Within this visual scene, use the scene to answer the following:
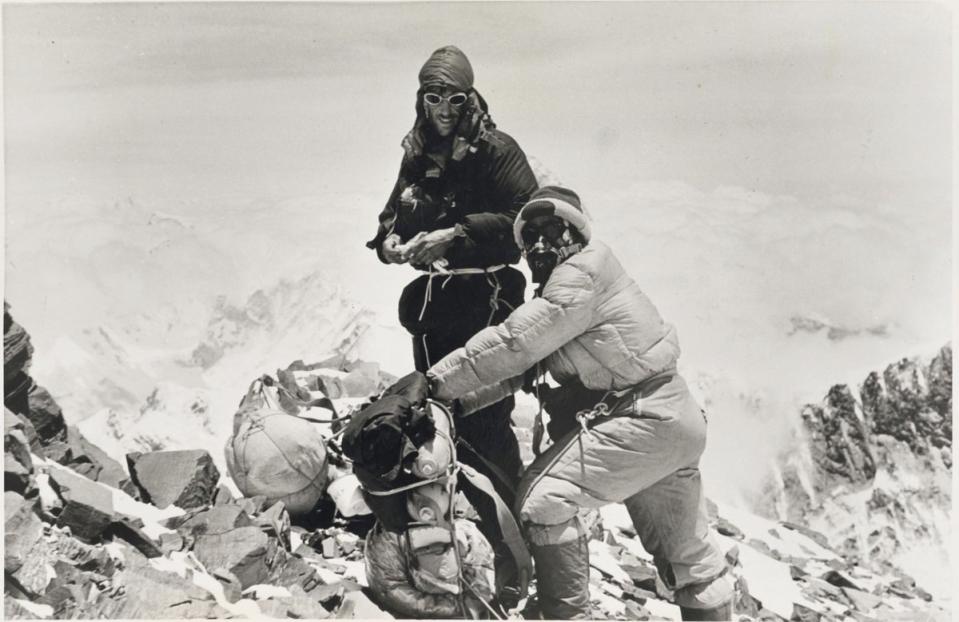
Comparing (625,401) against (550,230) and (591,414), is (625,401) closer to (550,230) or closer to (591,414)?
(591,414)

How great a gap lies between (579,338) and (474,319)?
27.6 inches

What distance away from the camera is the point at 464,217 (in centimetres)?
547

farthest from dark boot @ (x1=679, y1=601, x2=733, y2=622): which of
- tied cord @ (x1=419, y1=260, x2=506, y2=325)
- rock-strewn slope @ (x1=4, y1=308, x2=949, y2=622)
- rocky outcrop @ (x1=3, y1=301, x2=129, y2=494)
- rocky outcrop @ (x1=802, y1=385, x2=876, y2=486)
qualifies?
rocky outcrop @ (x1=3, y1=301, x2=129, y2=494)

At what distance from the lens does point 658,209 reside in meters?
6.23

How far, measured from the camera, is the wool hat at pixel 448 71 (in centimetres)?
548

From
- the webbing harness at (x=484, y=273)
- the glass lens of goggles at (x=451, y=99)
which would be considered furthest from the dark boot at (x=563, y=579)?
the glass lens of goggles at (x=451, y=99)

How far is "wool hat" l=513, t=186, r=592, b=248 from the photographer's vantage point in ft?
16.6

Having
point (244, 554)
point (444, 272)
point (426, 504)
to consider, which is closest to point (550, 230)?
point (444, 272)

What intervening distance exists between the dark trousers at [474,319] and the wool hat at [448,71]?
36.7 inches

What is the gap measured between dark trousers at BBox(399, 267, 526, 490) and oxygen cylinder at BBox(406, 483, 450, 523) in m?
0.50

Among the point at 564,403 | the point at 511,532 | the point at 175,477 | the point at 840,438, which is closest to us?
the point at 511,532

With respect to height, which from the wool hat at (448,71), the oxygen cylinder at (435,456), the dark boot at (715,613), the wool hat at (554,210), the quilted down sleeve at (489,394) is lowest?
the dark boot at (715,613)

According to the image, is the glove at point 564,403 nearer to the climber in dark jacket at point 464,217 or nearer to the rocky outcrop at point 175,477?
the climber in dark jacket at point 464,217

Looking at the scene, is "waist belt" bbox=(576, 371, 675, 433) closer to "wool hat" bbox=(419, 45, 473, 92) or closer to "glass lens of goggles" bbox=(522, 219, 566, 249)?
"glass lens of goggles" bbox=(522, 219, 566, 249)
